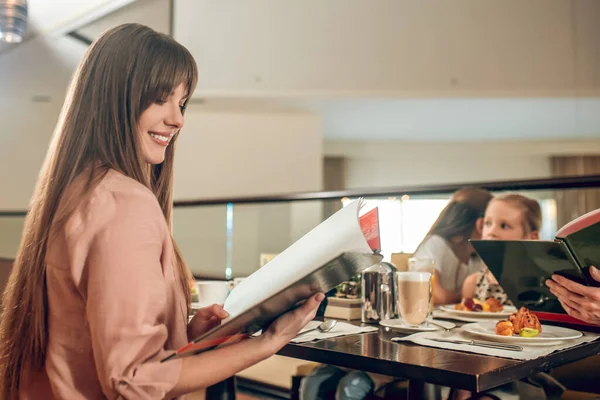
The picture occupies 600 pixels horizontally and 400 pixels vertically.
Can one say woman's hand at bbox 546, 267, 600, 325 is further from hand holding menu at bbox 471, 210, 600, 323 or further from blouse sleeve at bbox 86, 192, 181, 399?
blouse sleeve at bbox 86, 192, 181, 399

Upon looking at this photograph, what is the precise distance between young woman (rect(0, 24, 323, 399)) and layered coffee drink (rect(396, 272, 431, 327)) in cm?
50

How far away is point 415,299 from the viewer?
136cm

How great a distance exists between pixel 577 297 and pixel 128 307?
3.11 ft

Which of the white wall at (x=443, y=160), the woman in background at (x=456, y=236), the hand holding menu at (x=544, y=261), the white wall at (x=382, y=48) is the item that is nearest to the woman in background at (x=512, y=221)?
the woman in background at (x=456, y=236)

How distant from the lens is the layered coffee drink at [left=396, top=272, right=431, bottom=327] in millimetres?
1365

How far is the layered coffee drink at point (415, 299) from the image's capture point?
137 cm

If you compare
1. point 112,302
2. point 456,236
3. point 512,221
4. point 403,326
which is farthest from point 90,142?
point 456,236

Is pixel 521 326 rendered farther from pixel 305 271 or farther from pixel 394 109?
pixel 394 109

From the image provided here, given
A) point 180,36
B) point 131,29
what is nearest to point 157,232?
point 131,29

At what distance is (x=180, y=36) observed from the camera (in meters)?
7.03

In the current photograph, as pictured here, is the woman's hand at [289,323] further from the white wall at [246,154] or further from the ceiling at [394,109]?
the white wall at [246,154]

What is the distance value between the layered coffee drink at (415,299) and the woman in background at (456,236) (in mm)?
1381

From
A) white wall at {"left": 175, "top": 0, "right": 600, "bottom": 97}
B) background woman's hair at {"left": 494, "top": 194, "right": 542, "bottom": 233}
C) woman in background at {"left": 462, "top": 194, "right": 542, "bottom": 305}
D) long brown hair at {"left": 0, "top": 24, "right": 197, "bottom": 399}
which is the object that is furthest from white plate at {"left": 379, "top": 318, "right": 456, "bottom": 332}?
white wall at {"left": 175, "top": 0, "right": 600, "bottom": 97}

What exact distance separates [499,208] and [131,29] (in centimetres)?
192
